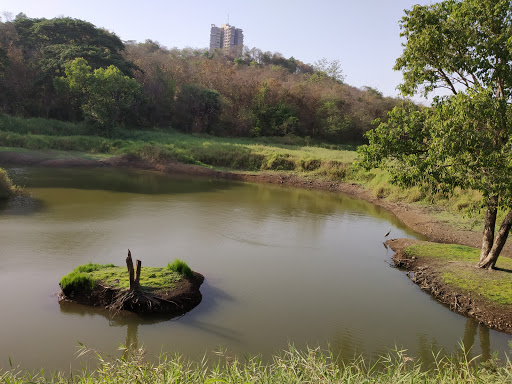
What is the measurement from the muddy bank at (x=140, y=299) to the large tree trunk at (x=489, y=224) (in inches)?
233

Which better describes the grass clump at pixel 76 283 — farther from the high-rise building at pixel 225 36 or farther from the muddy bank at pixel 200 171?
the high-rise building at pixel 225 36

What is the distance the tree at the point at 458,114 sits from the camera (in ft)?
23.7

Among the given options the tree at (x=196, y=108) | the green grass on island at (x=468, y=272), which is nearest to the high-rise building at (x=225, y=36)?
the tree at (x=196, y=108)

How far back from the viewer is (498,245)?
877 centimetres

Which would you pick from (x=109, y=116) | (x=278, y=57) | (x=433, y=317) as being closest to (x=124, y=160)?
(x=109, y=116)

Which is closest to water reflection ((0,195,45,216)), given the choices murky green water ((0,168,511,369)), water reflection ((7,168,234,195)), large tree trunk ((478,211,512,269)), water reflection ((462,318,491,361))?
murky green water ((0,168,511,369))

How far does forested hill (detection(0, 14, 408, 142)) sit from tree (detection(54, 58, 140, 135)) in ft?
0.21

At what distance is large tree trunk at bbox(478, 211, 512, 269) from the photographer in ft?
27.7

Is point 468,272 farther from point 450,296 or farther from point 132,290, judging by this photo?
point 132,290

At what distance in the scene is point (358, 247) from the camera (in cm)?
1223

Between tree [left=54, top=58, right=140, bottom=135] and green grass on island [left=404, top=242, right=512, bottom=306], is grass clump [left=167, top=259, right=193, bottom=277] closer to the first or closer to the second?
green grass on island [left=404, top=242, right=512, bottom=306]

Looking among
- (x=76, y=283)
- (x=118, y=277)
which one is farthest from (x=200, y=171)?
(x=76, y=283)

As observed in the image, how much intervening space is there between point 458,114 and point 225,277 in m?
5.54

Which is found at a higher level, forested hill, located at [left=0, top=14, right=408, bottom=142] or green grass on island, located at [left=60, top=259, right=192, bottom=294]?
forested hill, located at [left=0, top=14, right=408, bottom=142]
